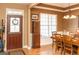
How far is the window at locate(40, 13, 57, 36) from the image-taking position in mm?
2996

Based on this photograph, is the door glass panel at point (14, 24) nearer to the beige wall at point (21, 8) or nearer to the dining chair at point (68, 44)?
the beige wall at point (21, 8)

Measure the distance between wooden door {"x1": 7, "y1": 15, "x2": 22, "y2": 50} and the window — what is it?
1.70 feet

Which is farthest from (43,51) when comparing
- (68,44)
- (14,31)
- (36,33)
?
(14,31)

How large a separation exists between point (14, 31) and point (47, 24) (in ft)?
2.59

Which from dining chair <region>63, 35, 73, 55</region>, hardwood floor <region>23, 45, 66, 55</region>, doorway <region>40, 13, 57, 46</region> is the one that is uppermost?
doorway <region>40, 13, 57, 46</region>

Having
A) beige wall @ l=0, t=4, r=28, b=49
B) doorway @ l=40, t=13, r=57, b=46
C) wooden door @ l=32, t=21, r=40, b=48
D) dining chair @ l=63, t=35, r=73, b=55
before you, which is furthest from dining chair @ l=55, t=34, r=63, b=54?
beige wall @ l=0, t=4, r=28, b=49

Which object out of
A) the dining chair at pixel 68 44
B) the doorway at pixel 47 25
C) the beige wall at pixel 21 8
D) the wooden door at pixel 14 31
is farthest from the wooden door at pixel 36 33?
the dining chair at pixel 68 44

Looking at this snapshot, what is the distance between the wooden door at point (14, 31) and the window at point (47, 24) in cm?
52

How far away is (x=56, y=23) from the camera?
119 inches

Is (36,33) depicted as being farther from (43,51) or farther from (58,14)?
(58,14)

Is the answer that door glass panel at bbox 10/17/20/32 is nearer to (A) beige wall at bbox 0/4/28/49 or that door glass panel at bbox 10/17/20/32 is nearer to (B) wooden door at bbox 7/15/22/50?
(B) wooden door at bbox 7/15/22/50

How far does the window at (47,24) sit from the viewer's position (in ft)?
9.83

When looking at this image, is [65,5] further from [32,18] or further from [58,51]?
[58,51]

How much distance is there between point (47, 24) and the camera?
3.01 meters
